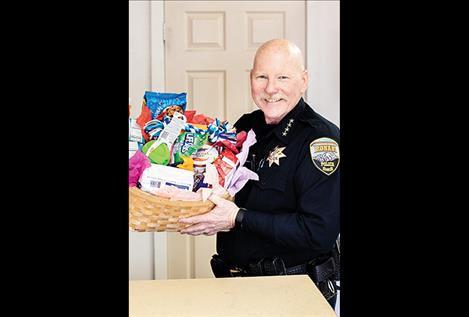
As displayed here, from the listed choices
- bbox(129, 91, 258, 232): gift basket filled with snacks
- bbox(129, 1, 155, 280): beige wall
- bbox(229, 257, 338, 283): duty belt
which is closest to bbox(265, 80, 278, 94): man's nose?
bbox(129, 91, 258, 232): gift basket filled with snacks

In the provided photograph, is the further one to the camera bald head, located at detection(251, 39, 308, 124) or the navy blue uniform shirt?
bald head, located at detection(251, 39, 308, 124)

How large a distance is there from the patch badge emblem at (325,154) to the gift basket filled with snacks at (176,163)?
0.17 metres

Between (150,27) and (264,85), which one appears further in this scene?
(150,27)

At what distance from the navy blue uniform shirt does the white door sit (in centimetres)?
87

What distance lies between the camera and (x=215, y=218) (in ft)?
4.52

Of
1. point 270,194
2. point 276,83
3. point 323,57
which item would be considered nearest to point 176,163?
point 270,194

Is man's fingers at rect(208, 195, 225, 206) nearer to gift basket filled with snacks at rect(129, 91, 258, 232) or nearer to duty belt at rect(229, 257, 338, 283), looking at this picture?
gift basket filled with snacks at rect(129, 91, 258, 232)

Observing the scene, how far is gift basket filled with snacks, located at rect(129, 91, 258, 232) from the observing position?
1.30 metres

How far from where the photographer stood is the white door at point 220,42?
2.49 m

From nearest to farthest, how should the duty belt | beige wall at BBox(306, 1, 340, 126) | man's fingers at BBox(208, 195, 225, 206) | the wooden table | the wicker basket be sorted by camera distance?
the wooden table
the wicker basket
man's fingers at BBox(208, 195, 225, 206)
the duty belt
beige wall at BBox(306, 1, 340, 126)
